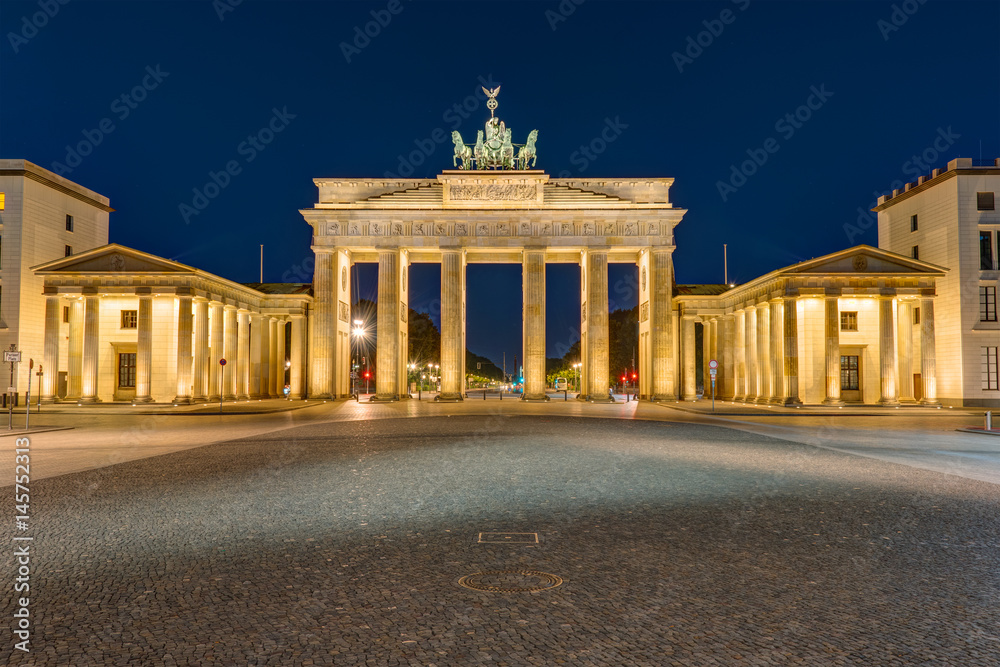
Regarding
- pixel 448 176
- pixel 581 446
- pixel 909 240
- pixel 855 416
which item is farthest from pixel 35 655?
pixel 909 240

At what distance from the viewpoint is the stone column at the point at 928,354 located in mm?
47000

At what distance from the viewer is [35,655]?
485 centimetres

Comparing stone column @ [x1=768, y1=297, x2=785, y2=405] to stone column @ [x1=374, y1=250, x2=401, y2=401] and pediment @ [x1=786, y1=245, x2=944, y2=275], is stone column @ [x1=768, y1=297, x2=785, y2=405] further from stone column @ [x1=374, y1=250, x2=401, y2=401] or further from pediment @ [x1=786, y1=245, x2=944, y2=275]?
stone column @ [x1=374, y1=250, x2=401, y2=401]

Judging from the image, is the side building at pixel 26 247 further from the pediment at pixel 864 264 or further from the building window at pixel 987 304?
the building window at pixel 987 304

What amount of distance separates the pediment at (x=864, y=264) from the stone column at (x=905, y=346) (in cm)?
445

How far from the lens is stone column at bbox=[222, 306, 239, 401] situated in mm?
54906

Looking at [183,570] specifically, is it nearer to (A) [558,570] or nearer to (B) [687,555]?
(A) [558,570]

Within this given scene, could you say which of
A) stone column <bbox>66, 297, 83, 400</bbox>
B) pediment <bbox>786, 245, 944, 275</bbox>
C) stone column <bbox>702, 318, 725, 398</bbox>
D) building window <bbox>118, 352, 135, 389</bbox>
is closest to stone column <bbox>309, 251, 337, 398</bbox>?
building window <bbox>118, 352, 135, 389</bbox>

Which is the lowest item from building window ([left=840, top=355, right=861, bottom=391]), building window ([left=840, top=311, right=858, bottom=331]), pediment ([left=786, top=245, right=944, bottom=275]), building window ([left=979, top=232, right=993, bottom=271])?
building window ([left=840, top=355, right=861, bottom=391])

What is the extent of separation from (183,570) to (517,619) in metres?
3.50

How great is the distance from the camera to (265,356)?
62.8m

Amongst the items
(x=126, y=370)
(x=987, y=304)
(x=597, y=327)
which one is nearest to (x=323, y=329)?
(x=126, y=370)

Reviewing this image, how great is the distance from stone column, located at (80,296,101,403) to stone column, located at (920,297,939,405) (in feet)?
181

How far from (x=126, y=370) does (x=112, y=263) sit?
30.5ft
